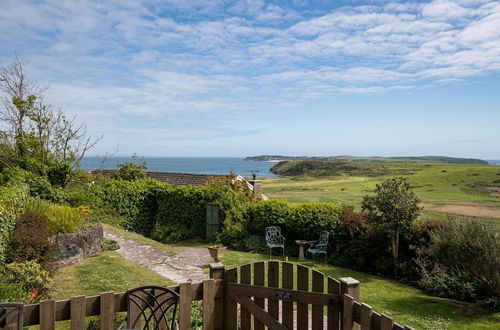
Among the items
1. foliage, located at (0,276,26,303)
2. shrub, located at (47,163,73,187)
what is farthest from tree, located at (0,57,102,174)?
foliage, located at (0,276,26,303)

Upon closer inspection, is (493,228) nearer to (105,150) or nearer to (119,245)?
(119,245)

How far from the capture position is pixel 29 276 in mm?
6730

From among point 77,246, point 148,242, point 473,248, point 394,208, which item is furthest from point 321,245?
point 77,246

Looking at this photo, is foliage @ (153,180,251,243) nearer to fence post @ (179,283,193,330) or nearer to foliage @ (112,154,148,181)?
foliage @ (112,154,148,181)

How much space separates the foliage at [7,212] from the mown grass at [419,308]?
8.37 metres

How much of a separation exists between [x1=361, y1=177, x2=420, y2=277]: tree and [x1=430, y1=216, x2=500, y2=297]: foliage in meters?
1.73

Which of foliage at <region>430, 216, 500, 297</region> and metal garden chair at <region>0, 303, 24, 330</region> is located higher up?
metal garden chair at <region>0, 303, 24, 330</region>

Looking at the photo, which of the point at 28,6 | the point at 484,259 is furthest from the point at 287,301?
the point at 28,6

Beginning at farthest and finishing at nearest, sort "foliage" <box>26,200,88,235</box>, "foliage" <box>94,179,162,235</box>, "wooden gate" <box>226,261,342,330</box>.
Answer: "foliage" <box>94,179,162,235</box>, "foliage" <box>26,200,88,235</box>, "wooden gate" <box>226,261,342,330</box>

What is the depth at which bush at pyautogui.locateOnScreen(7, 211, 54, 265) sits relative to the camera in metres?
7.35

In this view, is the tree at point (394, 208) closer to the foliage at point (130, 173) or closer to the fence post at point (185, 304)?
the fence post at point (185, 304)

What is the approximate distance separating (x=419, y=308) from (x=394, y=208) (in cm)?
319

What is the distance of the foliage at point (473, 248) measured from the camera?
7297 mm

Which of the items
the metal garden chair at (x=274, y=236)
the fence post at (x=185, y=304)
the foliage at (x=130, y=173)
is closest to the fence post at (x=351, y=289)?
the fence post at (x=185, y=304)
